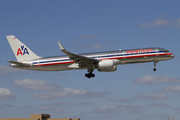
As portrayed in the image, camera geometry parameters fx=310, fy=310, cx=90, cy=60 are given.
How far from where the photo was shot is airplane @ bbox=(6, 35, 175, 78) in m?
58.5

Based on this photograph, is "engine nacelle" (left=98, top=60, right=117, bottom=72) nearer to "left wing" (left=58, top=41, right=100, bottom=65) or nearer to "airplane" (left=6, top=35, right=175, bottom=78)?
"airplane" (left=6, top=35, right=175, bottom=78)

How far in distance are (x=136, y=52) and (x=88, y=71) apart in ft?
35.2

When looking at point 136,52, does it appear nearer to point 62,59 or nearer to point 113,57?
point 113,57

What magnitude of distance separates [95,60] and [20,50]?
58.6 ft

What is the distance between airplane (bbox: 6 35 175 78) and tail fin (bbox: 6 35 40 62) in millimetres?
374

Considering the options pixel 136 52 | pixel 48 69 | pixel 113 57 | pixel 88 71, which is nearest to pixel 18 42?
pixel 48 69

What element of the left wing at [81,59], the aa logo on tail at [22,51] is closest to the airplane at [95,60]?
the left wing at [81,59]

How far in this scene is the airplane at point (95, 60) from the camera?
58531mm

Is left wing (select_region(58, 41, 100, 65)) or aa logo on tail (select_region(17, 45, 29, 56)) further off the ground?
aa logo on tail (select_region(17, 45, 29, 56))

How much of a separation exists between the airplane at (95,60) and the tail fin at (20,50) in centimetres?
37

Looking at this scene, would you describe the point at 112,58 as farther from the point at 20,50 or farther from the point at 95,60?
the point at 20,50

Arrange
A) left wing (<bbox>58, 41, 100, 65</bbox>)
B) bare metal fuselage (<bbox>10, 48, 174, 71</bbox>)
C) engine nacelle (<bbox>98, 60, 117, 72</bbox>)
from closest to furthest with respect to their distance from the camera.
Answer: left wing (<bbox>58, 41, 100, 65</bbox>) < engine nacelle (<bbox>98, 60, 117, 72</bbox>) < bare metal fuselage (<bbox>10, 48, 174, 71</bbox>)

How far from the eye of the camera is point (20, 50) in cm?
6625

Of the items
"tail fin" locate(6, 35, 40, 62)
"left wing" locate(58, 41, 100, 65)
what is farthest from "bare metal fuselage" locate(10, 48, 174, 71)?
"tail fin" locate(6, 35, 40, 62)
